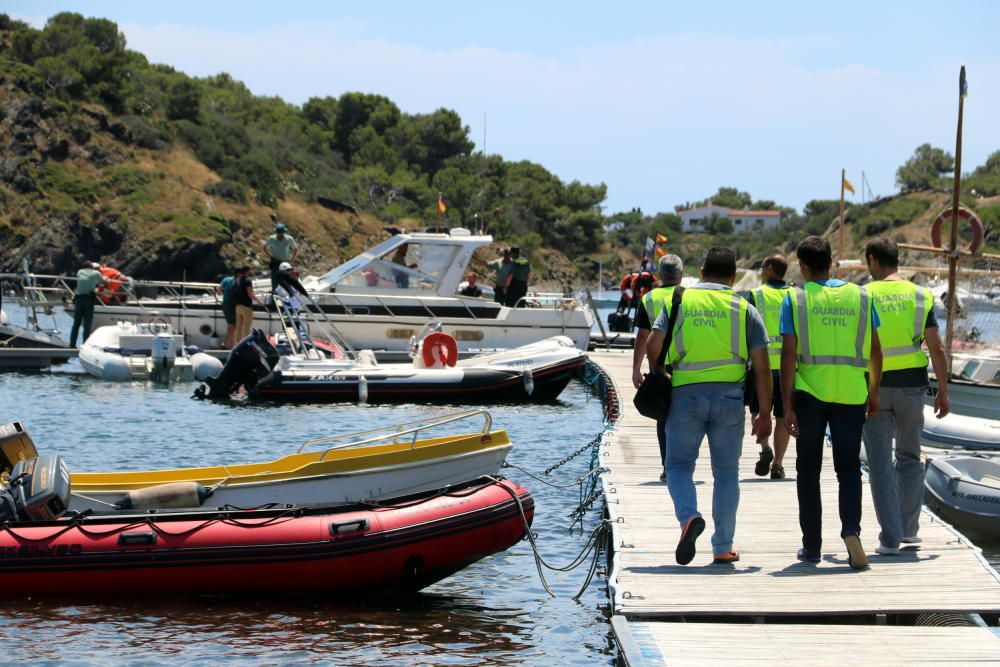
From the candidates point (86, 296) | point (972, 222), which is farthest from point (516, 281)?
point (972, 222)

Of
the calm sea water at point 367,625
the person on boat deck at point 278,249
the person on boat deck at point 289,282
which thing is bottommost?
the calm sea water at point 367,625

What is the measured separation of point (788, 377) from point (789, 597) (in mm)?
1161

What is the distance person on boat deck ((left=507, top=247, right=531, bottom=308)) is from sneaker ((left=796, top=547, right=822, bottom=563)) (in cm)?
1775

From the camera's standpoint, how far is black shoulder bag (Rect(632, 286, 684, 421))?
6.65 m

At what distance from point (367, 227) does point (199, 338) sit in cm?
4876

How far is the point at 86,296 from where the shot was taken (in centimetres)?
2339

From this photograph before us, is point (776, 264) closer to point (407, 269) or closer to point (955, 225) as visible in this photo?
point (955, 225)

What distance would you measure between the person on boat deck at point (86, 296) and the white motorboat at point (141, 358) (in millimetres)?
1292

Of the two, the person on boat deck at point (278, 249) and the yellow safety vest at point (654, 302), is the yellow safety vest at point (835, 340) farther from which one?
the person on boat deck at point (278, 249)

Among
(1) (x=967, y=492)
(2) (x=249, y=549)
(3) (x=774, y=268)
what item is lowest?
(2) (x=249, y=549)

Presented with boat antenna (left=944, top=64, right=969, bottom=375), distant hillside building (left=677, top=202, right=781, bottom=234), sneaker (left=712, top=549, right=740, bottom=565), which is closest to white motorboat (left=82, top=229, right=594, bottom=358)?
boat antenna (left=944, top=64, right=969, bottom=375)

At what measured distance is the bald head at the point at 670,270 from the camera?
312 inches

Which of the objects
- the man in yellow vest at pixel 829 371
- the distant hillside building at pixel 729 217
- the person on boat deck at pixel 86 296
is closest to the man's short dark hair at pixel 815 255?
the man in yellow vest at pixel 829 371

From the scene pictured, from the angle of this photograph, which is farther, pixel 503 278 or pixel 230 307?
pixel 503 278
